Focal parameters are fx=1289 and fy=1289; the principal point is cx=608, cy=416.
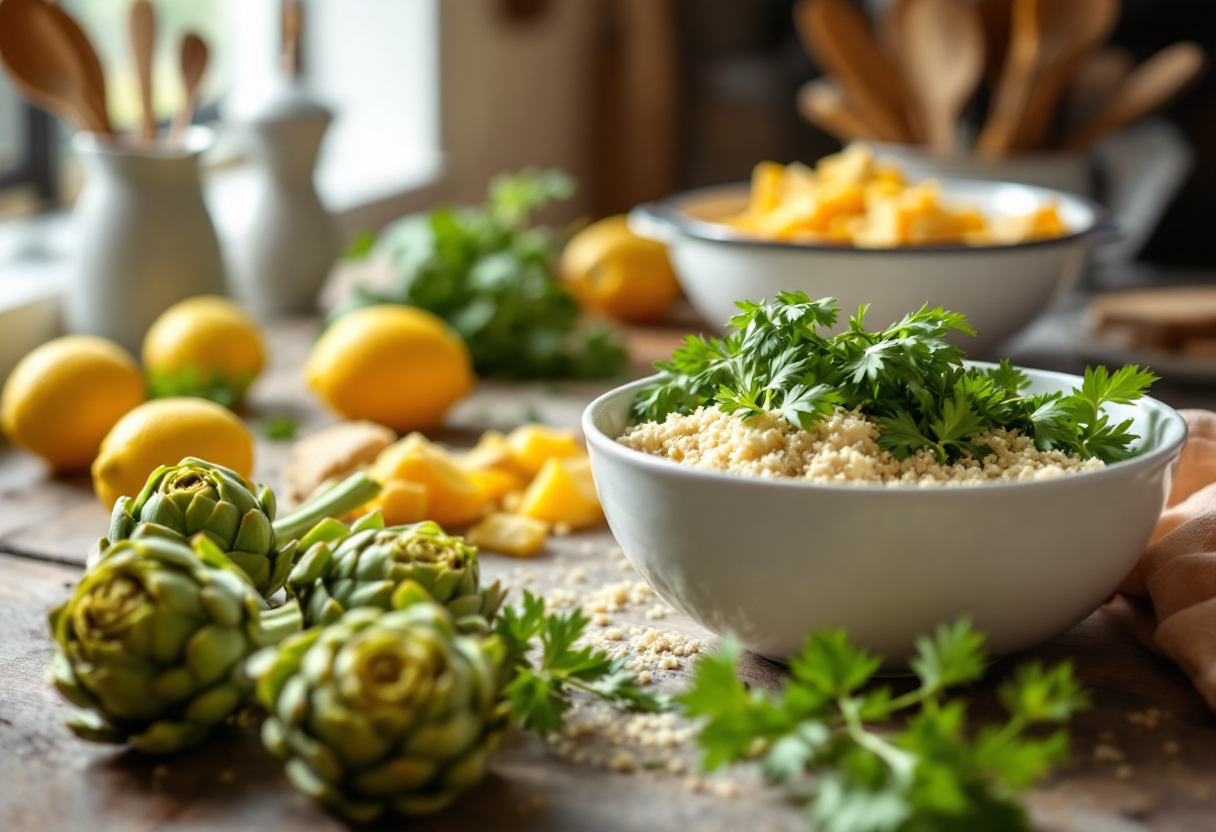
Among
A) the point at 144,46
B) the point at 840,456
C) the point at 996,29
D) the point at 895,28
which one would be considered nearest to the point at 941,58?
the point at 895,28

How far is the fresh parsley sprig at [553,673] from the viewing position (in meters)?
0.67

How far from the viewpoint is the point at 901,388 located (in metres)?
0.74

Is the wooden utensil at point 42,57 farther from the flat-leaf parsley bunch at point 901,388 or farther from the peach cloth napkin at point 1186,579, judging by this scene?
the peach cloth napkin at point 1186,579

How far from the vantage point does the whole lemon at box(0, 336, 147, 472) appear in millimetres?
1117

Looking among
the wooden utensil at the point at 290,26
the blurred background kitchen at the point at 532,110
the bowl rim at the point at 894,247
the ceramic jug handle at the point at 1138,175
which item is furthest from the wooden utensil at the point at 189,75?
the ceramic jug handle at the point at 1138,175

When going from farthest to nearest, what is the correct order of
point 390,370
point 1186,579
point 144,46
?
1. point 144,46
2. point 390,370
3. point 1186,579

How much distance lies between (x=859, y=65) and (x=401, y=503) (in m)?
0.98

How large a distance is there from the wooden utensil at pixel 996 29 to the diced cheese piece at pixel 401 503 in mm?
1152

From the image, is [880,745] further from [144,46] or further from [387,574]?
[144,46]

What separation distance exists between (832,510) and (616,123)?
271 centimetres

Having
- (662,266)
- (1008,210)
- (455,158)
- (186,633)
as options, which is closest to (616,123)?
(455,158)

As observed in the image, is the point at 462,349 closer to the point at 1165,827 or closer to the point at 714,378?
the point at 714,378

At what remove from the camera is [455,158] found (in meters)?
2.65

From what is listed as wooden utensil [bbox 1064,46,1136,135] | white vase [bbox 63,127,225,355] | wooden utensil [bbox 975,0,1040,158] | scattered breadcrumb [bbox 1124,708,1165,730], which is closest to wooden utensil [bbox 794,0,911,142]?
wooden utensil [bbox 975,0,1040,158]
